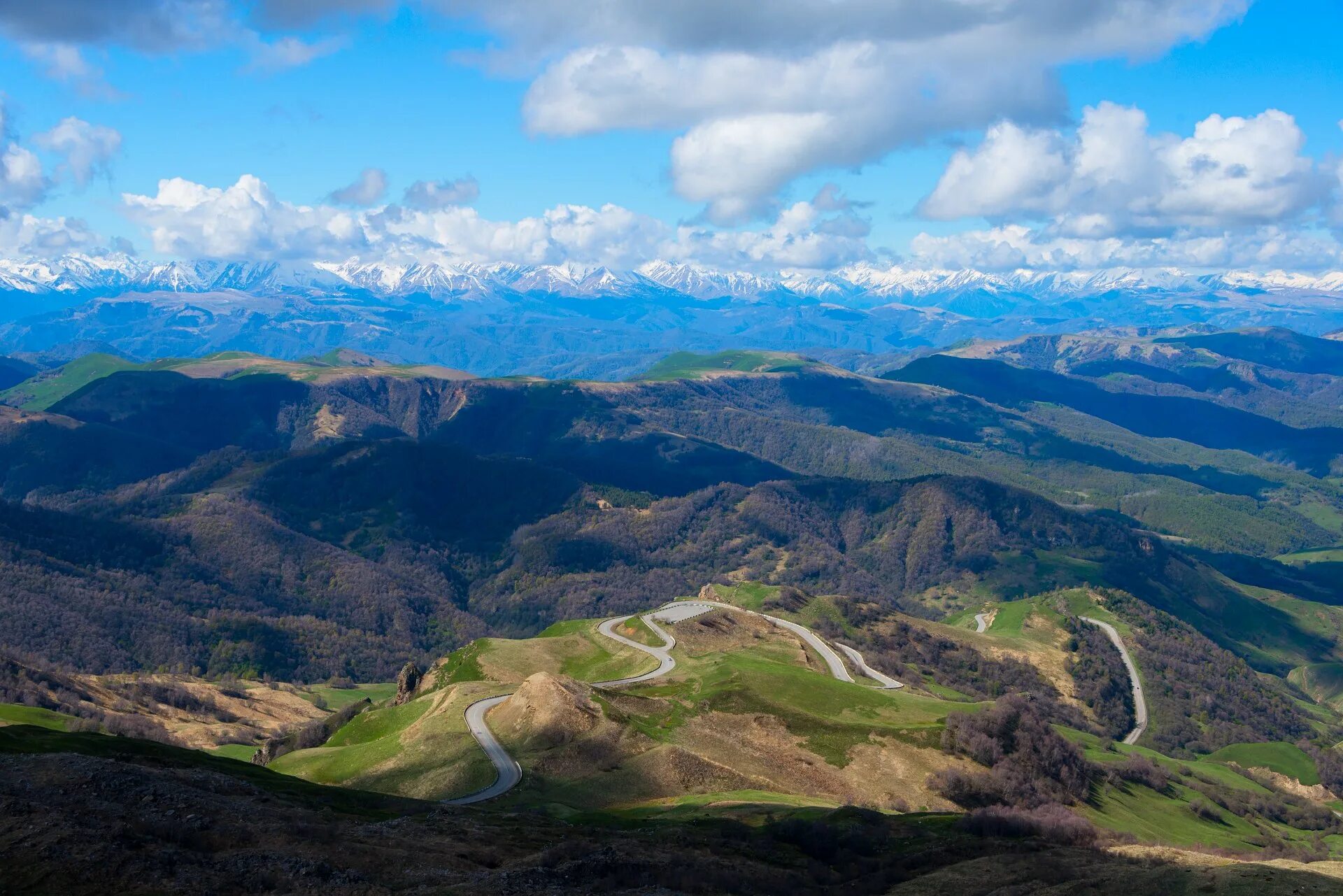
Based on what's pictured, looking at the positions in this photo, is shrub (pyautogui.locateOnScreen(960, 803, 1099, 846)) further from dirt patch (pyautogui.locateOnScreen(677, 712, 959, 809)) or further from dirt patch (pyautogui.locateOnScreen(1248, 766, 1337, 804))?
dirt patch (pyautogui.locateOnScreen(1248, 766, 1337, 804))

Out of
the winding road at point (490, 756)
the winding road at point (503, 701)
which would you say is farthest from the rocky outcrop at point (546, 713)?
the winding road at point (503, 701)

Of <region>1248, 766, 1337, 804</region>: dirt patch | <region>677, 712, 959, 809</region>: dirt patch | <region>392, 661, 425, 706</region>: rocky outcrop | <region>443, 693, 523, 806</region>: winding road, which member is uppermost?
<region>443, 693, 523, 806</region>: winding road

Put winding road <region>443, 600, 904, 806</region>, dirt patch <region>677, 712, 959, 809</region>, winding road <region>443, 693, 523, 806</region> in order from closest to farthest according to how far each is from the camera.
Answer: winding road <region>443, 693, 523, 806</region>
winding road <region>443, 600, 904, 806</region>
dirt patch <region>677, 712, 959, 809</region>

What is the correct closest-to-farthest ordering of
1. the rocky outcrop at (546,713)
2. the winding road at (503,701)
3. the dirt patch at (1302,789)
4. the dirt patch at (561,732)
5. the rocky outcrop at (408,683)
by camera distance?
the winding road at (503,701) → the dirt patch at (561,732) → the rocky outcrop at (546,713) → the rocky outcrop at (408,683) → the dirt patch at (1302,789)

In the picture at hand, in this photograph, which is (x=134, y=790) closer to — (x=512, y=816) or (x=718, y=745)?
(x=512, y=816)

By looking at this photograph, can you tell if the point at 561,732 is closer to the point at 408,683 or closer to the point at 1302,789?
the point at 408,683

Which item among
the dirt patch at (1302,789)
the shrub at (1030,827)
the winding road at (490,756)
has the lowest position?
the dirt patch at (1302,789)

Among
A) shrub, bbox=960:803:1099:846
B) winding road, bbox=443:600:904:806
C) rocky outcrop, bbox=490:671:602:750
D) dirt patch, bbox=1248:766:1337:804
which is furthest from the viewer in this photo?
dirt patch, bbox=1248:766:1337:804

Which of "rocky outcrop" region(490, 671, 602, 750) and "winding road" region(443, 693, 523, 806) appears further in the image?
"rocky outcrop" region(490, 671, 602, 750)

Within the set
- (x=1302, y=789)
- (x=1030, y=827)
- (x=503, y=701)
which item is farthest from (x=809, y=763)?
(x=1302, y=789)

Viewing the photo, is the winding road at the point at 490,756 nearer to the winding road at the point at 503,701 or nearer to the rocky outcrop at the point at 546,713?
the winding road at the point at 503,701

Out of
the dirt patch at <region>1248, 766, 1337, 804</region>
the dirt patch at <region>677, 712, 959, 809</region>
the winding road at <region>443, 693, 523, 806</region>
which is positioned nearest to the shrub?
the dirt patch at <region>677, 712, 959, 809</region>

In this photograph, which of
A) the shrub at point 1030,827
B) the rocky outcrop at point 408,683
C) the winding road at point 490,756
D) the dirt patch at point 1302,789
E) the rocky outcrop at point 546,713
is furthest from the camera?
the dirt patch at point 1302,789
